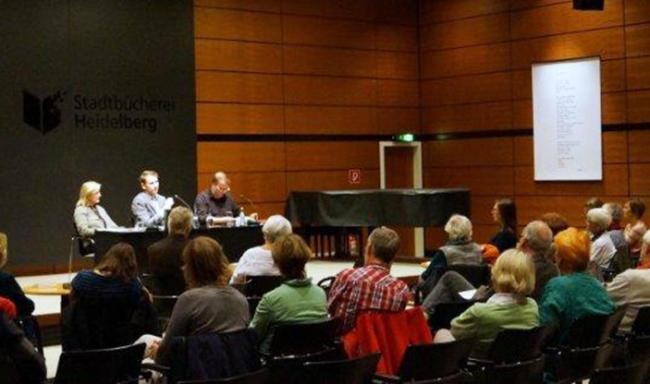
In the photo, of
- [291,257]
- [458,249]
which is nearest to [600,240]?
[458,249]

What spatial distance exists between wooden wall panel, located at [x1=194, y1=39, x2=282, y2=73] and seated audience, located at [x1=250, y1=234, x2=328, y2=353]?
27.4ft

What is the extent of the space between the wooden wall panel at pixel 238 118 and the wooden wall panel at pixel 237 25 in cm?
94

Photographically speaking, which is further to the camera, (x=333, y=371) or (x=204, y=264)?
(x=204, y=264)

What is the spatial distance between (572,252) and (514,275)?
2.11 feet

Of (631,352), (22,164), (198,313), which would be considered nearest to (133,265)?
(198,313)

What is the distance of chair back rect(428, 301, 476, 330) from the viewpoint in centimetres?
516

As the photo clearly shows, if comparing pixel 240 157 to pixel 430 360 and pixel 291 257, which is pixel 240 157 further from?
pixel 430 360

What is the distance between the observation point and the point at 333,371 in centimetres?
388

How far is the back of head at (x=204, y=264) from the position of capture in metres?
4.53

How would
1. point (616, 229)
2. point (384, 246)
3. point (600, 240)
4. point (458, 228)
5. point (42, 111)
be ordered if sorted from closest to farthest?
point (384, 246) → point (458, 228) → point (600, 240) → point (616, 229) → point (42, 111)

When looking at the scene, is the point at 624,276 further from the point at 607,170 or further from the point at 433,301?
the point at 607,170

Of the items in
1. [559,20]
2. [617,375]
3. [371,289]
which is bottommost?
[617,375]

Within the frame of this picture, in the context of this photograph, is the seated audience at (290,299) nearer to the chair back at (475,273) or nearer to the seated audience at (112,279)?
the seated audience at (112,279)

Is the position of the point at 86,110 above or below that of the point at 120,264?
above
